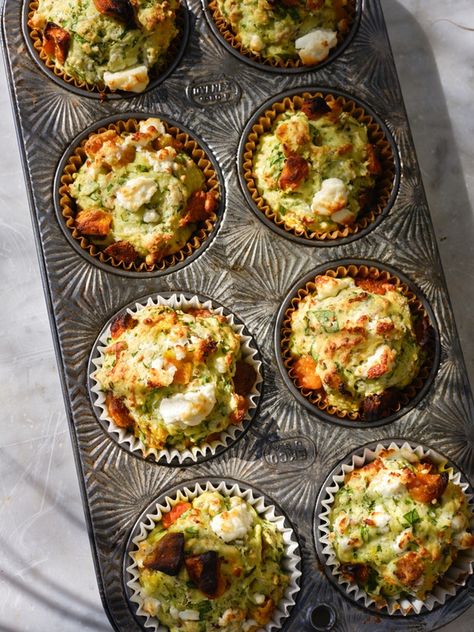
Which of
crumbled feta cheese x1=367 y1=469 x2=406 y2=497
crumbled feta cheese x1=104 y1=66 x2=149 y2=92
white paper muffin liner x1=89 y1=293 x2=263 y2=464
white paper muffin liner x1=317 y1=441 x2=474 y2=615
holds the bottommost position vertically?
white paper muffin liner x1=317 y1=441 x2=474 y2=615

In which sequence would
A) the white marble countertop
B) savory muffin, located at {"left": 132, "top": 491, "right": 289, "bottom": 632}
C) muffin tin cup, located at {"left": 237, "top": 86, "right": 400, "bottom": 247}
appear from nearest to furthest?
savory muffin, located at {"left": 132, "top": 491, "right": 289, "bottom": 632} < muffin tin cup, located at {"left": 237, "top": 86, "right": 400, "bottom": 247} < the white marble countertop

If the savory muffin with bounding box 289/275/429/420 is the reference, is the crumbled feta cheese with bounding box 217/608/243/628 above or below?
below

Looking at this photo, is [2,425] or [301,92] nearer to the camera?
[301,92]

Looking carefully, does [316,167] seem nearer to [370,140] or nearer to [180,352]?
[370,140]

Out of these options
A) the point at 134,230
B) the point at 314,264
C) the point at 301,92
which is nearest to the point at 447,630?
the point at 314,264

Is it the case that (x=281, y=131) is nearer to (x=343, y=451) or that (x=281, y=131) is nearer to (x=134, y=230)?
(x=134, y=230)

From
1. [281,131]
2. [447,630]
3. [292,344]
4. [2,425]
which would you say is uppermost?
[281,131]

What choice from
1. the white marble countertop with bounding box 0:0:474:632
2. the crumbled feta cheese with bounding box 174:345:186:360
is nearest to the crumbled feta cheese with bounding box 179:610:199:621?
the white marble countertop with bounding box 0:0:474:632

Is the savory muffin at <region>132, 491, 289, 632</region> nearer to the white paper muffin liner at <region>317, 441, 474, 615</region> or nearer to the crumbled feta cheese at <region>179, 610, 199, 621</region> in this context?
the crumbled feta cheese at <region>179, 610, 199, 621</region>
